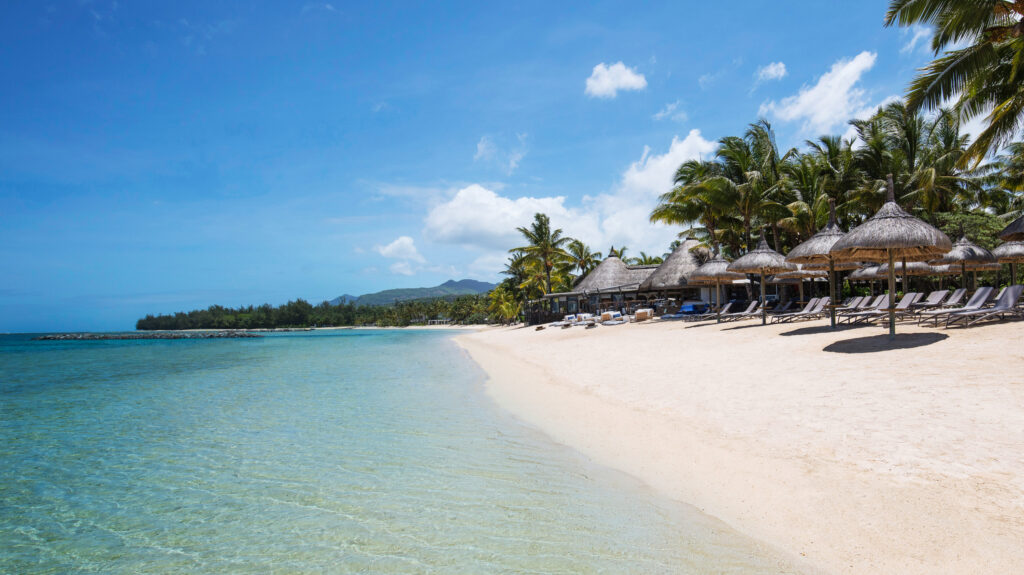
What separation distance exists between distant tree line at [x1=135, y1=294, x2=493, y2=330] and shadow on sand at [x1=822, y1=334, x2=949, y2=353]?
53972 mm

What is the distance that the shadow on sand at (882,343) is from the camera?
7.43m

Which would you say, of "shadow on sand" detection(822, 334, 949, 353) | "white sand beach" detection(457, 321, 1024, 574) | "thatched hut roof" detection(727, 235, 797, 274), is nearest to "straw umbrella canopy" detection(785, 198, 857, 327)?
"thatched hut roof" detection(727, 235, 797, 274)

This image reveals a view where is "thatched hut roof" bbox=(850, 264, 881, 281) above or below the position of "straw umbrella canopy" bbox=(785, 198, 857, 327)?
below

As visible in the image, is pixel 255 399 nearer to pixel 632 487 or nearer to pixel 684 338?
pixel 632 487

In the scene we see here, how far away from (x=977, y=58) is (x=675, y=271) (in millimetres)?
15217

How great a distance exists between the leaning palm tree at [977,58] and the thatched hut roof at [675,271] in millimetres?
13782

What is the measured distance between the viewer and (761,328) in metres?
12.2

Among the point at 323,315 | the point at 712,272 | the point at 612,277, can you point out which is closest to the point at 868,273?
the point at 712,272

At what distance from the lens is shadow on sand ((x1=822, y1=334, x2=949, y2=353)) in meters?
7.43

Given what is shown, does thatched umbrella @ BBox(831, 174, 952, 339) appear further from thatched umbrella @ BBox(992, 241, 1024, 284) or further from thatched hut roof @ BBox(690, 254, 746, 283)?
thatched hut roof @ BBox(690, 254, 746, 283)

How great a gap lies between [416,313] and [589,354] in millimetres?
70767

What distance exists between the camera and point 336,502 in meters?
4.13

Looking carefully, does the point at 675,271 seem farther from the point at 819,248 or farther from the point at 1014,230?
the point at 1014,230

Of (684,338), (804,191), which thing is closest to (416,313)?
(804,191)
